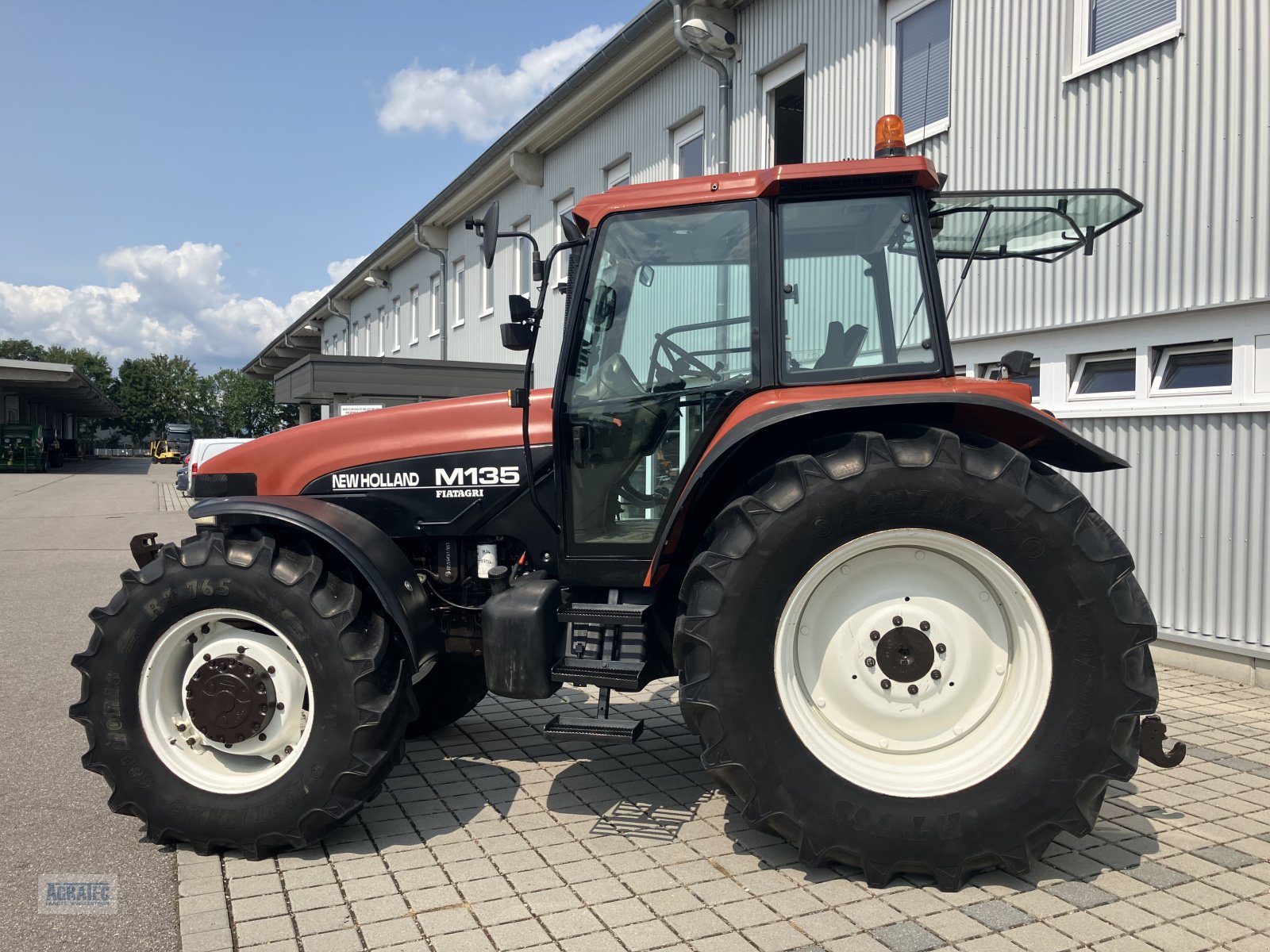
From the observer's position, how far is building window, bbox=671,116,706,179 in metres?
11.8

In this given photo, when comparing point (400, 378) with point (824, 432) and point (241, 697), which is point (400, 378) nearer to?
point (241, 697)

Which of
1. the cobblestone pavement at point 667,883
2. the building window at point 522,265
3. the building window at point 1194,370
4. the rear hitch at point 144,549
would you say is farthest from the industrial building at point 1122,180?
the building window at point 522,265

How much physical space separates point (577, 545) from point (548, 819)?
108cm

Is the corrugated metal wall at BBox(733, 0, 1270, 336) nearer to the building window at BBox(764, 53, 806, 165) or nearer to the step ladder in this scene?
the building window at BBox(764, 53, 806, 165)

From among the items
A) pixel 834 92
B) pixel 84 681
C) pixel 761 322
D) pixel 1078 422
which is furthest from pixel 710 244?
pixel 834 92

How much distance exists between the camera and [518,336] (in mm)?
3467

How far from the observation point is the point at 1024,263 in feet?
24.0

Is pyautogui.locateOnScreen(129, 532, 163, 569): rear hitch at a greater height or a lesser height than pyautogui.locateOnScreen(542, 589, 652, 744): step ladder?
greater

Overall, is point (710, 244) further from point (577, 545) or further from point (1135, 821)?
point (1135, 821)

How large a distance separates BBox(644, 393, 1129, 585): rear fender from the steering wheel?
0.23m

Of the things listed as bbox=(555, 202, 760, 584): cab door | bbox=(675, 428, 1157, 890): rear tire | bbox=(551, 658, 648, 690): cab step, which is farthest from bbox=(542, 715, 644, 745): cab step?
bbox=(555, 202, 760, 584): cab door

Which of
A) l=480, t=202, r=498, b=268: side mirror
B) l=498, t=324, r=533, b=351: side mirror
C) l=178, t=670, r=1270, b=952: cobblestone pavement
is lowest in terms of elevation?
l=178, t=670, r=1270, b=952: cobblestone pavement

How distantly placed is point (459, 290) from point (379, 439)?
18578mm

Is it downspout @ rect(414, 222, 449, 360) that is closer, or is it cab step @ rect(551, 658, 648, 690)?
cab step @ rect(551, 658, 648, 690)
